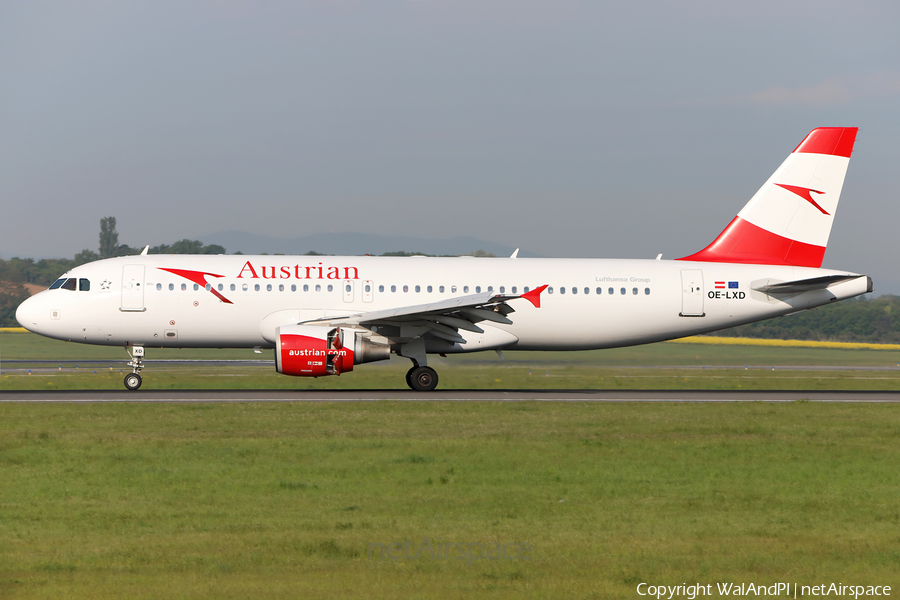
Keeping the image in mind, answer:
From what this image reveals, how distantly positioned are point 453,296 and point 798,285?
11490 millimetres

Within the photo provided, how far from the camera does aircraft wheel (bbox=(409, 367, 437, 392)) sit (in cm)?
2747

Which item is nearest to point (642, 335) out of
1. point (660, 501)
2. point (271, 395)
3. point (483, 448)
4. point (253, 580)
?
point (271, 395)

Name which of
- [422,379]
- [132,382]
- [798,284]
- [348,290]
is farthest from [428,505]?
[798,284]

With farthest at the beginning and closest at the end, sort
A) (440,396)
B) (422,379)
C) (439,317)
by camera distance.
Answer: (422,379) < (439,317) < (440,396)

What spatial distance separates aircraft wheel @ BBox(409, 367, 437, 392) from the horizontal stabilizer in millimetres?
11340

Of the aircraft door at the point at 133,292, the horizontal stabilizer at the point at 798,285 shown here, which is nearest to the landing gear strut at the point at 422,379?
the aircraft door at the point at 133,292

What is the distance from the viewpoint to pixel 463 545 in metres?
9.62

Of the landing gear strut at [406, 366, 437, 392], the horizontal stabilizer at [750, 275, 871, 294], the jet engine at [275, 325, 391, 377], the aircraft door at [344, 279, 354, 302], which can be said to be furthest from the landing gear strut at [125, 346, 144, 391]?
the horizontal stabilizer at [750, 275, 871, 294]

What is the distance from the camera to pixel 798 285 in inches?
1126

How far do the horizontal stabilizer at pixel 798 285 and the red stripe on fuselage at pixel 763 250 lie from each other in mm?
1321

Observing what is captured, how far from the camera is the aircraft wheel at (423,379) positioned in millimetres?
27469

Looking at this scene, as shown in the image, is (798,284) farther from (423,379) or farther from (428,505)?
(428,505)

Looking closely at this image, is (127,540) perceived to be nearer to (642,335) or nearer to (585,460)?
(585,460)

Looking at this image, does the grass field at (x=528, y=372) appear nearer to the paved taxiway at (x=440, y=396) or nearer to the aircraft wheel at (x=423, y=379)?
the aircraft wheel at (x=423, y=379)
